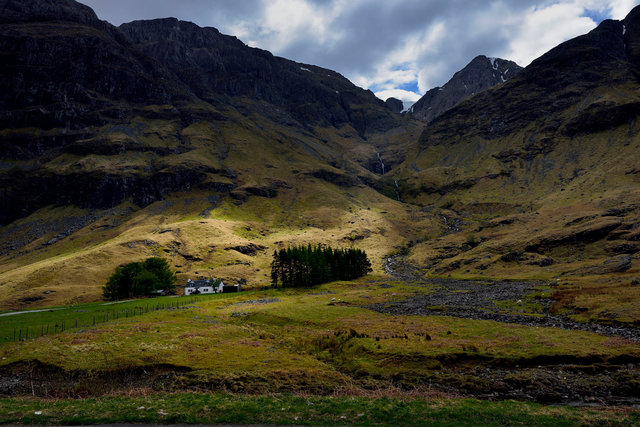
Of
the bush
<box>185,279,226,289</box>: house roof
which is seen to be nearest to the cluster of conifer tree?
<box>185,279,226,289</box>: house roof

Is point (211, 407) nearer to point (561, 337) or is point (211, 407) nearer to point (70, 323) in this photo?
point (561, 337)

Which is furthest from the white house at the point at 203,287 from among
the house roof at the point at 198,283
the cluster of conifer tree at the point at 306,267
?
the cluster of conifer tree at the point at 306,267

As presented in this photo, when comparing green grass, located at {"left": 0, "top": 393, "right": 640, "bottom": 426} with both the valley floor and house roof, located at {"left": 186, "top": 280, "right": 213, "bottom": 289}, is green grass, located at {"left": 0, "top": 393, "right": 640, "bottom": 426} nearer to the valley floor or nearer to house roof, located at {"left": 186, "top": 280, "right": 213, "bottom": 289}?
the valley floor

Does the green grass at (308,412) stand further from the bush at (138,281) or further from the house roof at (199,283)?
the house roof at (199,283)

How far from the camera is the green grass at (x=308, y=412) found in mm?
Result: 18062

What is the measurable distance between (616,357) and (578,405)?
11394 millimetres

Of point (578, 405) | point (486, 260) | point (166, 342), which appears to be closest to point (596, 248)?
point (486, 260)

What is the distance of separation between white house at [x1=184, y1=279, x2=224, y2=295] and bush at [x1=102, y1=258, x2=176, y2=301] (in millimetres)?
6624

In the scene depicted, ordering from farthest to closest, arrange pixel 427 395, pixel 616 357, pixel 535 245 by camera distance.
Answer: pixel 535 245, pixel 616 357, pixel 427 395

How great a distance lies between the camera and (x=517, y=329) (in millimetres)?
41469

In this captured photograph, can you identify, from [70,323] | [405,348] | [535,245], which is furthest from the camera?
[535,245]

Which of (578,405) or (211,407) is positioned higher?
(211,407)

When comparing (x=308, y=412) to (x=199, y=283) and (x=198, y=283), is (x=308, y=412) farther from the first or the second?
(x=198, y=283)

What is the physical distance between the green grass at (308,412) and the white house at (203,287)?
108802 millimetres
